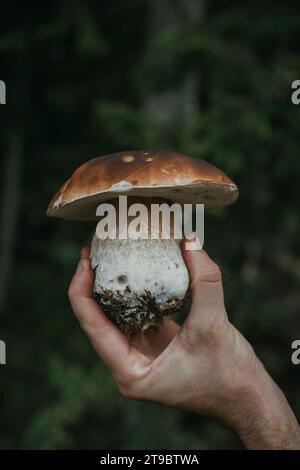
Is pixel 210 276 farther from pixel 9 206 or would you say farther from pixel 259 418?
pixel 9 206

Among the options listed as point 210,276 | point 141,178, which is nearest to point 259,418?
point 210,276

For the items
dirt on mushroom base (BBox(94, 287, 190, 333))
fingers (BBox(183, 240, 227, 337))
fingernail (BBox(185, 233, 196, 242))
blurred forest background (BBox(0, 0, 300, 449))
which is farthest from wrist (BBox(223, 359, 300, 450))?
blurred forest background (BBox(0, 0, 300, 449))

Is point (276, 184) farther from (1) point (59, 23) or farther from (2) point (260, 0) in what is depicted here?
(1) point (59, 23)

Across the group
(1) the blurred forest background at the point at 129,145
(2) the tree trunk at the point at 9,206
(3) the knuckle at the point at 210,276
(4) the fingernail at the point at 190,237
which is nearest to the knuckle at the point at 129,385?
(3) the knuckle at the point at 210,276

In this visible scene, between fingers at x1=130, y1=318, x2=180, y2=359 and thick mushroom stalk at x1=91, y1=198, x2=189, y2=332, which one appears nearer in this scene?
thick mushroom stalk at x1=91, y1=198, x2=189, y2=332

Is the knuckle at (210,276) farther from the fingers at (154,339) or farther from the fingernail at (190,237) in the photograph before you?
the fingers at (154,339)

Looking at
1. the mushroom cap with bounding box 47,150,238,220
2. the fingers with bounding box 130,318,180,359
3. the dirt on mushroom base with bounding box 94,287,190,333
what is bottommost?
the fingers with bounding box 130,318,180,359

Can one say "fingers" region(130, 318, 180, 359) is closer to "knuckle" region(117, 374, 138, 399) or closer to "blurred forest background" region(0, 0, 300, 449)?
"knuckle" region(117, 374, 138, 399)
